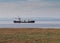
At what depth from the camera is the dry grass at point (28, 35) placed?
5.61 feet

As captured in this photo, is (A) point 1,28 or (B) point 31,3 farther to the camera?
(B) point 31,3

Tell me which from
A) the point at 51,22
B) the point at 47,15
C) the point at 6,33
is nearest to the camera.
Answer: the point at 6,33

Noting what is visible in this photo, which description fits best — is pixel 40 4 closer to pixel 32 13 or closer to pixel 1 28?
pixel 32 13

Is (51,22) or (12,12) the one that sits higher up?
(12,12)

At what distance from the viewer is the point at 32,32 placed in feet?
5.66

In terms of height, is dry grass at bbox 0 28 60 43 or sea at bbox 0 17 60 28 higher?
sea at bbox 0 17 60 28

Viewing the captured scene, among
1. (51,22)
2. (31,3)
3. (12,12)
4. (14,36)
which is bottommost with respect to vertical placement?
(14,36)

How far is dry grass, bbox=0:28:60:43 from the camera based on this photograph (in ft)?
5.61

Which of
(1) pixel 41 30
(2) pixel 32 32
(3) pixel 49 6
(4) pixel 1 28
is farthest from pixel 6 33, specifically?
(3) pixel 49 6

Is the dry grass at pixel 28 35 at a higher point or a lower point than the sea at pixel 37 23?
lower

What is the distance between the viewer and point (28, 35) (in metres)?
1.72

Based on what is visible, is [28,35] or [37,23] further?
[37,23]

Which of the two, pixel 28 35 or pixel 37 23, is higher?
pixel 37 23

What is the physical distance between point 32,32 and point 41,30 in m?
0.12
